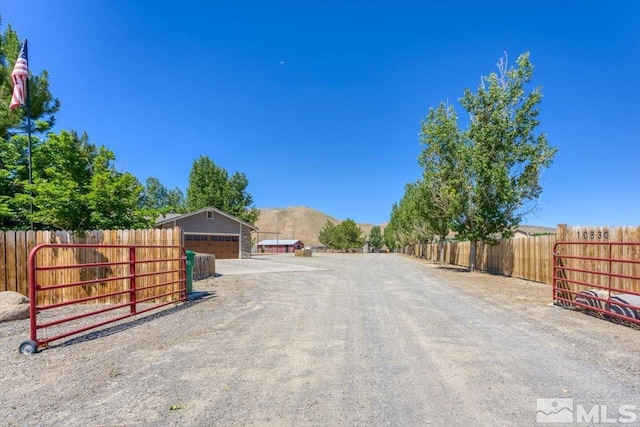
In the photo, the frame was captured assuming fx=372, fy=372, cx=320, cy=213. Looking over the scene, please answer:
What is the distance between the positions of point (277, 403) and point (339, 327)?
3.26m

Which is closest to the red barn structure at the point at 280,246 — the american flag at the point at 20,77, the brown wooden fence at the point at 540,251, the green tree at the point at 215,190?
the green tree at the point at 215,190

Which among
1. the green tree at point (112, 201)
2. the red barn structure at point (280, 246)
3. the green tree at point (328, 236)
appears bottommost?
the red barn structure at point (280, 246)

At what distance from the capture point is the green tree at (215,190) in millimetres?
50219

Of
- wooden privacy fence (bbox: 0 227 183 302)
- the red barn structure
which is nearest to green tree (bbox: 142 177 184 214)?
the red barn structure

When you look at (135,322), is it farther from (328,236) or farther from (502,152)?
(328,236)

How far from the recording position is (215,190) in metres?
50.8

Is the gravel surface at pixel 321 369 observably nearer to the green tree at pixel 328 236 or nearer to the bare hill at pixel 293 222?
the green tree at pixel 328 236

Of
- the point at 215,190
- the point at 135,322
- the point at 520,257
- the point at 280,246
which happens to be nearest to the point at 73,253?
the point at 135,322

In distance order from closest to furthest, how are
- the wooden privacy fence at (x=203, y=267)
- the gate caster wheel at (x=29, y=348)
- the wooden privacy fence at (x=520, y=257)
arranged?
the gate caster wheel at (x=29, y=348), the wooden privacy fence at (x=520, y=257), the wooden privacy fence at (x=203, y=267)

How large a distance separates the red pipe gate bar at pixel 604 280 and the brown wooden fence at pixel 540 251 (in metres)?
0.03

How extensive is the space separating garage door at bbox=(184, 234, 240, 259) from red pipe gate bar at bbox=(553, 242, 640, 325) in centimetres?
2745

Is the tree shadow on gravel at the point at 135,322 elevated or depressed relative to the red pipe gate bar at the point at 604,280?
depressed

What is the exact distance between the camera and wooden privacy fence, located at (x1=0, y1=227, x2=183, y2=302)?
360 inches

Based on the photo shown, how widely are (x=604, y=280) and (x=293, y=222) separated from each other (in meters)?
147
